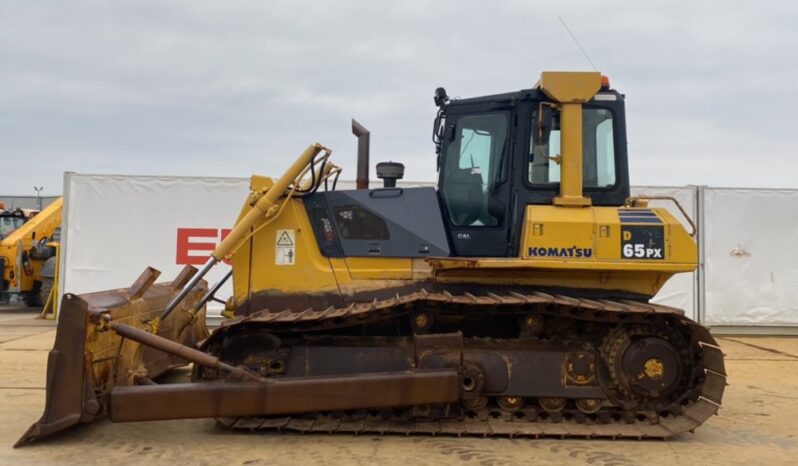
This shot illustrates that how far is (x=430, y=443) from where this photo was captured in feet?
16.7

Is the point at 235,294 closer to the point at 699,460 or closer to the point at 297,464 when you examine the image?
the point at 297,464

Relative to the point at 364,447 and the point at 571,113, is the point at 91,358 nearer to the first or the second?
the point at 364,447

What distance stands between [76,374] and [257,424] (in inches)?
57.8

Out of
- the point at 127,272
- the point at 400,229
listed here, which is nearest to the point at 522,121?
the point at 400,229

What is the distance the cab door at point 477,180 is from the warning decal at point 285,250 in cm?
146

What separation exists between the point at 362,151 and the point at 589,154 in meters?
2.24

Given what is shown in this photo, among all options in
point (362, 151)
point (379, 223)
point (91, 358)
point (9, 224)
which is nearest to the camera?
point (91, 358)

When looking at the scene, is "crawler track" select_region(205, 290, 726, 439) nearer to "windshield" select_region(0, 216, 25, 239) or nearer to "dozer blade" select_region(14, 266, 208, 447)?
"dozer blade" select_region(14, 266, 208, 447)

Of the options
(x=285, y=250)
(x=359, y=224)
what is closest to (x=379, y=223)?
(x=359, y=224)

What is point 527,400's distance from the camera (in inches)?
215

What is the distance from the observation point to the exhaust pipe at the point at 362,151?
252 inches

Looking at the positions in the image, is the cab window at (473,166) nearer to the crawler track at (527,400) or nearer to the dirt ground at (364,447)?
the crawler track at (527,400)

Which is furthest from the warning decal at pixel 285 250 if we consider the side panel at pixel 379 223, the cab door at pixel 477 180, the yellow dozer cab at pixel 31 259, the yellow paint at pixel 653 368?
the yellow dozer cab at pixel 31 259

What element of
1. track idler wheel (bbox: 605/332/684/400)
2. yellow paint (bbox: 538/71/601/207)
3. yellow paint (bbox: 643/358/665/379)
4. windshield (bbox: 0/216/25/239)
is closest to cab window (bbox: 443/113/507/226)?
yellow paint (bbox: 538/71/601/207)
